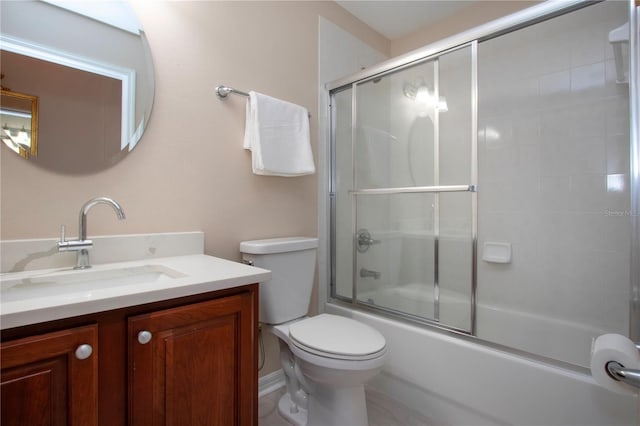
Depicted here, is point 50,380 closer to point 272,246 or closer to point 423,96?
point 272,246

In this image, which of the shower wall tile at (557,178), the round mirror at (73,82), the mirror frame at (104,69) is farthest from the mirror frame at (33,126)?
the shower wall tile at (557,178)

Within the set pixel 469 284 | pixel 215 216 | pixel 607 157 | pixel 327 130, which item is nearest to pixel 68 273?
pixel 215 216

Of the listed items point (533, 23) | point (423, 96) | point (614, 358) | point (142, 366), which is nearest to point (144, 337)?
point (142, 366)

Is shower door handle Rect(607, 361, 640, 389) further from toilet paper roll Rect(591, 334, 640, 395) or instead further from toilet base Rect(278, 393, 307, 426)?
toilet base Rect(278, 393, 307, 426)

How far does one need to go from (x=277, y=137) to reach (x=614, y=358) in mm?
1428

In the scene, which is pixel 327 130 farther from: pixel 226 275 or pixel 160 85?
pixel 226 275

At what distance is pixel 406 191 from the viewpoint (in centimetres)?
177

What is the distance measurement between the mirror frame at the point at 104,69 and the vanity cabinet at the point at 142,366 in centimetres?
75

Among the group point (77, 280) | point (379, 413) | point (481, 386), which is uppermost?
point (77, 280)

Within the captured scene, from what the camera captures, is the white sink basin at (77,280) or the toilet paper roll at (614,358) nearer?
the toilet paper roll at (614,358)

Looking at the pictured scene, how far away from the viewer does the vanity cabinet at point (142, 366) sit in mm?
630

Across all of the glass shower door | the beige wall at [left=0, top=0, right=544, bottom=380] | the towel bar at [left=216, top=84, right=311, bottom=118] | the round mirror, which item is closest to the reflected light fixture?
the glass shower door

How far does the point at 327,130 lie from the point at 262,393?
1.55m

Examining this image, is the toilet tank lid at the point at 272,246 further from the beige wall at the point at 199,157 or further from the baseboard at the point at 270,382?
the baseboard at the point at 270,382
